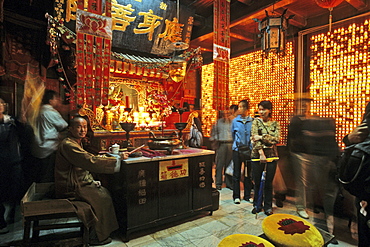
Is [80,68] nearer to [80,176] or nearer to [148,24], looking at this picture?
[80,176]

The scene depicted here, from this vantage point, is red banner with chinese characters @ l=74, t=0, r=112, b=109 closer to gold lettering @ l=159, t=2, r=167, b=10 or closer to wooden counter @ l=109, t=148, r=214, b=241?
wooden counter @ l=109, t=148, r=214, b=241

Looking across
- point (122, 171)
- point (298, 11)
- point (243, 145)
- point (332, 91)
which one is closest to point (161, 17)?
point (298, 11)

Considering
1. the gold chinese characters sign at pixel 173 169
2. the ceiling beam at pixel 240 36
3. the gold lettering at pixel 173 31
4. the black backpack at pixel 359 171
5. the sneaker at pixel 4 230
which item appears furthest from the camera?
the ceiling beam at pixel 240 36

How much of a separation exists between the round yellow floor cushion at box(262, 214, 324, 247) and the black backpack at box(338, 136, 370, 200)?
1.99 feet

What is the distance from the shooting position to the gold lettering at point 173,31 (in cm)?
587

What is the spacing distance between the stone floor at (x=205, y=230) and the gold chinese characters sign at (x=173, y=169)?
2.60ft

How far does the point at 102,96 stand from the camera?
3.70 metres

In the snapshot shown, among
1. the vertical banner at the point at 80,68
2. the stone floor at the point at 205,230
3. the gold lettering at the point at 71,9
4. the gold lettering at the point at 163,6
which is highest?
the gold lettering at the point at 163,6

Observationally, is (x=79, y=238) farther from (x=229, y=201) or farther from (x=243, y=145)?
(x=243, y=145)

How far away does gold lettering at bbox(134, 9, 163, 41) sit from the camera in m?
5.56

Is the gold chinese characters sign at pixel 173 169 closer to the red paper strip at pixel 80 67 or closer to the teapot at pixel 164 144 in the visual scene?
the teapot at pixel 164 144

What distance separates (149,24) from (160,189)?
449 cm

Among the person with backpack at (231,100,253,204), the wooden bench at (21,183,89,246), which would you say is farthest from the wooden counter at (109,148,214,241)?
the person with backpack at (231,100,253,204)

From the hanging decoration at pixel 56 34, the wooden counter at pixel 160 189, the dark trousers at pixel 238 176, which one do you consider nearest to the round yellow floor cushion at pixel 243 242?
the wooden counter at pixel 160 189
